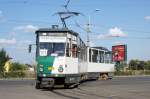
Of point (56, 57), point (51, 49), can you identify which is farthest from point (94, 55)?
point (56, 57)

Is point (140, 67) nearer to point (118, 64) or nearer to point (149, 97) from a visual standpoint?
point (118, 64)

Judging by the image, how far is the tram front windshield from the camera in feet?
94.0

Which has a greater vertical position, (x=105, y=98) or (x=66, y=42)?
(x=66, y=42)

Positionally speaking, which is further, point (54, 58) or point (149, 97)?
point (54, 58)

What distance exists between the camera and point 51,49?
2878cm

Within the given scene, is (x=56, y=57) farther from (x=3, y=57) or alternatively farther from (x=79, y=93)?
(x=3, y=57)

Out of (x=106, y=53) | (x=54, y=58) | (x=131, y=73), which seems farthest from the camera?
(x=131, y=73)

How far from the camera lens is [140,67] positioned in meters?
152

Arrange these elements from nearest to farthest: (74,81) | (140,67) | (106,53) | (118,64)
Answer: (74,81) → (106,53) → (118,64) → (140,67)

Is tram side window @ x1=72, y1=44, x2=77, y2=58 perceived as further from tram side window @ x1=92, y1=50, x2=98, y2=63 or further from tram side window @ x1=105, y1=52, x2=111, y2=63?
tram side window @ x1=105, y1=52, x2=111, y2=63

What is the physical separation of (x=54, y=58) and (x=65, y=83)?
6.82ft

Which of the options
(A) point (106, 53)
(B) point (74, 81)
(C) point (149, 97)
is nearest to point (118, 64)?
(A) point (106, 53)

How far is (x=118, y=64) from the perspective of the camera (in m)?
99.2

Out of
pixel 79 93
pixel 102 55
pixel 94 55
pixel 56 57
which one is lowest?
pixel 79 93
